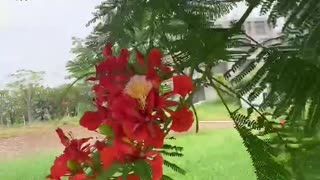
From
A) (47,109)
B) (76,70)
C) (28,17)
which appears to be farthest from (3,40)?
(76,70)

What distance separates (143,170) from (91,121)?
7 centimetres

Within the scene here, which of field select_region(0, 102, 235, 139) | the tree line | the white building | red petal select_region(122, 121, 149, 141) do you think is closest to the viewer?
red petal select_region(122, 121, 149, 141)

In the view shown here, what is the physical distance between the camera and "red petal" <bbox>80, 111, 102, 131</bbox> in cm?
48

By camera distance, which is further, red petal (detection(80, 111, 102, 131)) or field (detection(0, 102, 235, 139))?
field (detection(0, 102, 235, 139))

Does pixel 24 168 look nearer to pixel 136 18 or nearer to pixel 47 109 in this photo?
pixel 47 109

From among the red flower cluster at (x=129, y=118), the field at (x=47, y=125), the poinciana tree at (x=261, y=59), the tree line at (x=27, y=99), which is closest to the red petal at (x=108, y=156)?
the red flower cluster at (x=129, y=118)

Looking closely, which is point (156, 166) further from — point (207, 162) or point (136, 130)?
point (207, 162)

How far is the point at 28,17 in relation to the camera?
1.41 meters

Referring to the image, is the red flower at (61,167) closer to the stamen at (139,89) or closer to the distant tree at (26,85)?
the stamen at (139,89)

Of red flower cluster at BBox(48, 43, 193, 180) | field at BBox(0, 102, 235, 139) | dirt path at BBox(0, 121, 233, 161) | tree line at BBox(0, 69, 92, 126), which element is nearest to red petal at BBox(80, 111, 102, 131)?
red flower cluster at BBox(48, 43, 193, 180)

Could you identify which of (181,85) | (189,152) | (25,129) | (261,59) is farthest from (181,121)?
(25,129)

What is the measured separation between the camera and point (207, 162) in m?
1.34

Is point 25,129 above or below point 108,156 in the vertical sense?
below

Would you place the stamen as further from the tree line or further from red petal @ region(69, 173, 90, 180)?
the tree line
